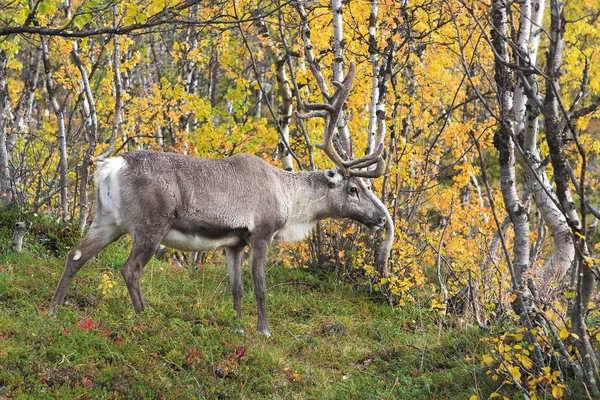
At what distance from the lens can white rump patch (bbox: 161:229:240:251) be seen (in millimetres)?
7551

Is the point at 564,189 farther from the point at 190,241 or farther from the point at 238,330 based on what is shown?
the point at 190,241

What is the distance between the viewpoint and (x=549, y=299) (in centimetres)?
593

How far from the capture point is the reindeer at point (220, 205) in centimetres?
728

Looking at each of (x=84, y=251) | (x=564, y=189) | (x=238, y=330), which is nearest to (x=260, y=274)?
(x=238, y=330)

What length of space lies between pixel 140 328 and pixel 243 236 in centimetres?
181

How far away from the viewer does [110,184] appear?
23.8ft

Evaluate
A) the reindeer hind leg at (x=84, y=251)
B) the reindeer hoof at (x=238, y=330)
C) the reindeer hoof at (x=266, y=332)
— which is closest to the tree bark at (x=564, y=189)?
the reindeer hoof at (x=238, y=330)

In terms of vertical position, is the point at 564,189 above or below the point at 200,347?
above

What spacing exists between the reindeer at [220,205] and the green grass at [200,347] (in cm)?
48

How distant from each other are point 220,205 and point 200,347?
1.72 m

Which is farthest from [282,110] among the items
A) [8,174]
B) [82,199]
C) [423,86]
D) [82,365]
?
[82,365]

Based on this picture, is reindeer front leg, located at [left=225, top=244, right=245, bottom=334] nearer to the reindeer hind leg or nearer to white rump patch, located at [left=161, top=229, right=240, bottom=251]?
white rump patch, located at [left=161, top=229, right=240, bottom=251]

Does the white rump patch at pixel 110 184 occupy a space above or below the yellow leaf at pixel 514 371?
above

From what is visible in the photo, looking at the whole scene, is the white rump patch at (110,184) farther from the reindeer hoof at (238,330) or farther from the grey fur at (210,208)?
the reindeer hoof at (238,330)
